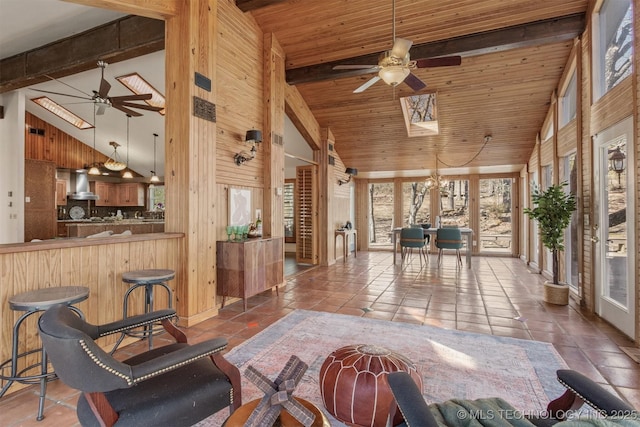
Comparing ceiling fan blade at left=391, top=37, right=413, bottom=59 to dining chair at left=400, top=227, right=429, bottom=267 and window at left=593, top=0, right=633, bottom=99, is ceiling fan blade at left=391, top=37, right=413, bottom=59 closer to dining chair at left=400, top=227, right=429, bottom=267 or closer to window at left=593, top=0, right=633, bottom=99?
window at left=593, top=0, right=633, bottom=99

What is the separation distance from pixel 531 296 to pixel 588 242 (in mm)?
1098

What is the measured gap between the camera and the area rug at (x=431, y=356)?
2.12 meters

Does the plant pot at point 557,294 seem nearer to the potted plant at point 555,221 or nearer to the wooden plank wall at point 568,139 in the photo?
the potted plant at point 555,221

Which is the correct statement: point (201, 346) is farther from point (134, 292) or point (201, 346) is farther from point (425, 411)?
point (134, 292)

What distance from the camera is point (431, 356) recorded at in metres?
2.68

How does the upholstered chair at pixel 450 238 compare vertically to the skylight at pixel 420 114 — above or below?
below

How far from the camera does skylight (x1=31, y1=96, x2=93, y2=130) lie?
7.55m

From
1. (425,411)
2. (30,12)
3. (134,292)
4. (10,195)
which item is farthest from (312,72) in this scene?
(10,195)

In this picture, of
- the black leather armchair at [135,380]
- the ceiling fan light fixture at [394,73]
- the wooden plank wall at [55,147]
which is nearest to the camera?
the black leather armchair at [135,380]

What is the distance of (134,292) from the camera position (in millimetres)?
3143

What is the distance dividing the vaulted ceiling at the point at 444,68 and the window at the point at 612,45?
0.44 m

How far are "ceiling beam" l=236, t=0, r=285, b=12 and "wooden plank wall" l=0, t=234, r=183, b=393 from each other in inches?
130

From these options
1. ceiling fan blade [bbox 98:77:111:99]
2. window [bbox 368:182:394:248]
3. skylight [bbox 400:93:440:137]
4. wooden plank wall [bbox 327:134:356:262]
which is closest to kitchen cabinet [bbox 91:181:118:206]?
ceiling fan blade [bbox 98:77:111:99]

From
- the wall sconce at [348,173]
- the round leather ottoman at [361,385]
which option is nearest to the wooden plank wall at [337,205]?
the wall sconce at [348,173]
